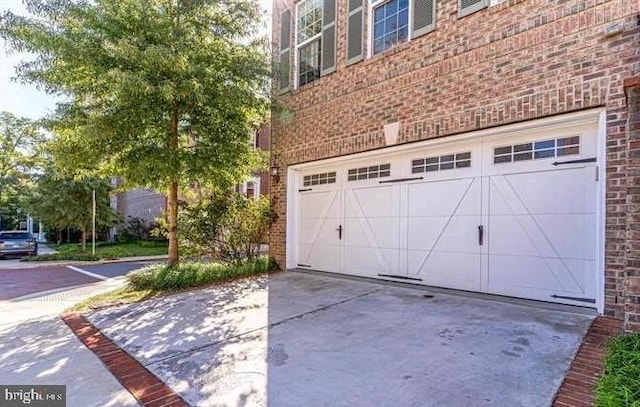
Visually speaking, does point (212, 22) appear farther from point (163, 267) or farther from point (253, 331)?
point (253, 331)

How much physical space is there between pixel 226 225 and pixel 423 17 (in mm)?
5956

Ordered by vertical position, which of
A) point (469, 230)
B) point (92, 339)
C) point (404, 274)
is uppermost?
point (469, 230)

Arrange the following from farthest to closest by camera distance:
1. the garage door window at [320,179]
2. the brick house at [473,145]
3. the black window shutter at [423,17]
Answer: the garage door window at [320,179]
the black window shutter at [423,17]
the brick house at [473,145]

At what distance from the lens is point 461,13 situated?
595cm

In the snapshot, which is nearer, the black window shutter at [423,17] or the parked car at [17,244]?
the black window shutter at [423,17]

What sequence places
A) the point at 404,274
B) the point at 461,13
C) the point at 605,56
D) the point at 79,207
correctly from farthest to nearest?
the point at 79,207 → the point at 404,274 → the point at 461,13 → the point at 605,56

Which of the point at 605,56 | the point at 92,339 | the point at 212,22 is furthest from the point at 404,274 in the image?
the point at 212,22

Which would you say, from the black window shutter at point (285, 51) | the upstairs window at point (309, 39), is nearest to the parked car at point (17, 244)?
the black window shutter at point (285, 51)

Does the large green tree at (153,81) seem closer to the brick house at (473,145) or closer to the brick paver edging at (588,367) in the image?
the brick house at (473,145)

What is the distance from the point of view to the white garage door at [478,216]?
16.4 ft

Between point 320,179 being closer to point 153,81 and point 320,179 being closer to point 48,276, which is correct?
point 153,81

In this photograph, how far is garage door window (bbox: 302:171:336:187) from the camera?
848 cm

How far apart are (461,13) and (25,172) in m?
26.3

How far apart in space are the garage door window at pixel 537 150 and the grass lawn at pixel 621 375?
2.40m
